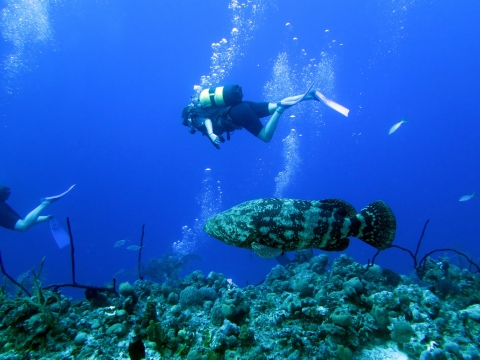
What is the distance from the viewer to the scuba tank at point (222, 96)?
945cm

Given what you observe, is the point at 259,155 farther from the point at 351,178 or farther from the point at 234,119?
the point at 234,119

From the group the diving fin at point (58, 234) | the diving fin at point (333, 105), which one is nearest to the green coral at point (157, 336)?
the diving fin at point (333, 105)

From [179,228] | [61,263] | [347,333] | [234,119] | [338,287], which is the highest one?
[179,228]

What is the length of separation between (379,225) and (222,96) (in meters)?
7.00

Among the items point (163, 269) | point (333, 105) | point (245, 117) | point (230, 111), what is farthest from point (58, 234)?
point (333, 105)

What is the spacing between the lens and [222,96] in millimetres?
9477

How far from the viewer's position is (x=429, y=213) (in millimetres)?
77000

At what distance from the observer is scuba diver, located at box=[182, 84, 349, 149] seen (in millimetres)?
9492

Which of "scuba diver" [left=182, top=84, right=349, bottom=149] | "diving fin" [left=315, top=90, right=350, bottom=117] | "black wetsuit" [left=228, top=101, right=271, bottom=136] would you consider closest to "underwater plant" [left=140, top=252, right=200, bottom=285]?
"scuba diver" [left=182, top=84, right=349, bottom=149]

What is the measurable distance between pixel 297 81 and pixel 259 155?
1816 inches

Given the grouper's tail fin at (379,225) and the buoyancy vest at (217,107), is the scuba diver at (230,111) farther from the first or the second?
the grouper's tail fin at (379,225)

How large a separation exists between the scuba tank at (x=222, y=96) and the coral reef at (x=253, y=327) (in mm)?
6504

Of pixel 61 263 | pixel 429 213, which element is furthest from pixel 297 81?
pixel 61 263

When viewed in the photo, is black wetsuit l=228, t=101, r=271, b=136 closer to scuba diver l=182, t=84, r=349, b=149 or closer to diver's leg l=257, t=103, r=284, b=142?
scuba diver l=182, t=84, r=349, b=149
